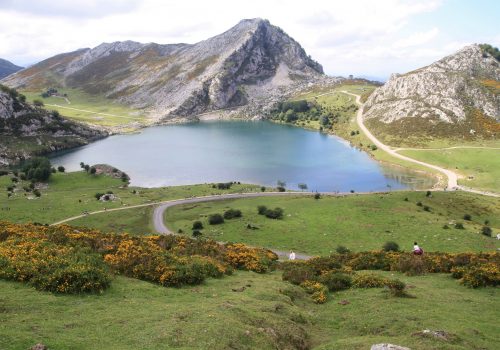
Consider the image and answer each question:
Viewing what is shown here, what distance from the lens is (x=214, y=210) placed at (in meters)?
85.5

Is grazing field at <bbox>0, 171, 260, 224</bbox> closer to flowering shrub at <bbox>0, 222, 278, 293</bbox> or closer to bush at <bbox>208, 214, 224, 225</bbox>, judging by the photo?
bush at <bbox>208, 214, 224, 225</bbox>

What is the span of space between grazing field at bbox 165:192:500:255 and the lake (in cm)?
3321

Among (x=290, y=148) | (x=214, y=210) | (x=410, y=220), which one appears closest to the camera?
(x=410, y=220)

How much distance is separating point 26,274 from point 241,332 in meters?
14.5

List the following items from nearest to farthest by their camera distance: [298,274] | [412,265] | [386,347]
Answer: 1. [386,347]
2. [298,274]
3. [412,265]

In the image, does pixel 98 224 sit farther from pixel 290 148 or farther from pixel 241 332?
pixel 290 148

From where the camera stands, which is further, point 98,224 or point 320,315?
point 98,224

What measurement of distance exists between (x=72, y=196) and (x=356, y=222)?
67.8 m

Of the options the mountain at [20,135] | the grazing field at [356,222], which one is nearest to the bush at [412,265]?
the grazing field at [356,222]

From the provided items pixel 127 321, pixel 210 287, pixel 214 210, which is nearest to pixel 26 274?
pixel 127 321

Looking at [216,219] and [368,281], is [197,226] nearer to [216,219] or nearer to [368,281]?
[216,219]

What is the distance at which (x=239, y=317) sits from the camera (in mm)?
22891

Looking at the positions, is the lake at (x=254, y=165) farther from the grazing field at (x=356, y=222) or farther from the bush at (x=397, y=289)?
the bush at (x=397, y=289)

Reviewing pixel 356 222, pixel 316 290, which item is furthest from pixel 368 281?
pixel 356 222
